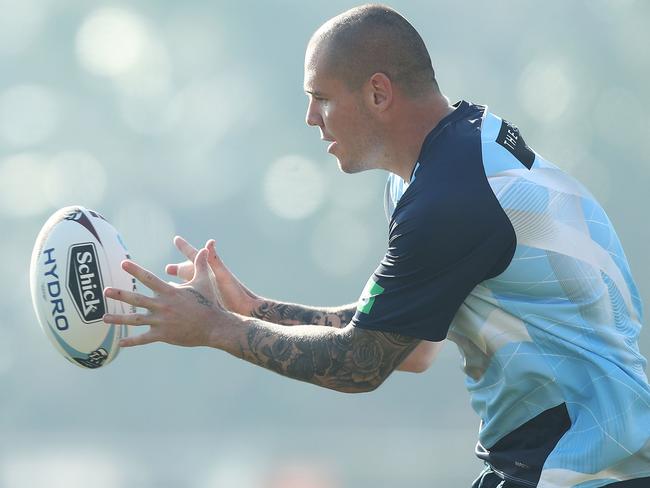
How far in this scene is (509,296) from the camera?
121 inches

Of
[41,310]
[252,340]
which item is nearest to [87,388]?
[41,310]

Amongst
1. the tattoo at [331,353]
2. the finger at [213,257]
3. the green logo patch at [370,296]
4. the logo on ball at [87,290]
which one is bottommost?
the tattoo at [331,353]

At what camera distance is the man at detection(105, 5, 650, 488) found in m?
3.02

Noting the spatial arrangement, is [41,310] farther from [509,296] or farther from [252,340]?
[509,296]

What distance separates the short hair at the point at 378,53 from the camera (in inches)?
133

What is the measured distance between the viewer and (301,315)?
4.13 m

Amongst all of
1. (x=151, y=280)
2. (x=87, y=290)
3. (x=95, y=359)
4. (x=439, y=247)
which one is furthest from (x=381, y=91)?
(x=95, y=359)

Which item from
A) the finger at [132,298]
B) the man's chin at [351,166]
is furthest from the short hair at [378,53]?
A: the finger at [132,298]

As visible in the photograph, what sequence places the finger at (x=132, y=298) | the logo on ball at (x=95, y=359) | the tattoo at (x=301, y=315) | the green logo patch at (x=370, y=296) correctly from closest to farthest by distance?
the green logo patch at (x=370, y=296) < the finger at (x=132, y=298) < the logo on ball at (x=95, y=359) < the tattoo at (x=301, y=315)

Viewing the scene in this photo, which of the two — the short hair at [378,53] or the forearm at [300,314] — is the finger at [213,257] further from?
the short hair at [378,53]

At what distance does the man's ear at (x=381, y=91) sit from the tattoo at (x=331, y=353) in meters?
0.72

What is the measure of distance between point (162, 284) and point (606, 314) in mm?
1326

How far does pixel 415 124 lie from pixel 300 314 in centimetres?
110

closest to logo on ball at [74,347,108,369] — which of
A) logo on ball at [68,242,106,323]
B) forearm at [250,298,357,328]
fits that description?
logo on ball at [68,242,106,323]
